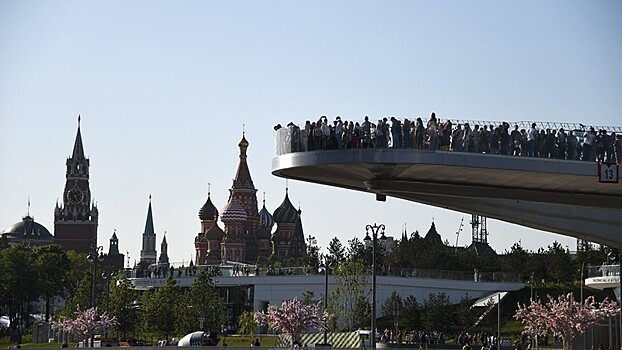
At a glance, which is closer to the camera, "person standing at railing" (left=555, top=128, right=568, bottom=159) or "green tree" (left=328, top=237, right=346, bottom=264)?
"person standing at railing" (left=555, top=128, right=568, bottom=159)

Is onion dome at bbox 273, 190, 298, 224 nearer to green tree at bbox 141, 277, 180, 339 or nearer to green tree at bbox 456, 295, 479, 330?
green tree at bbox 456, 295, 479, 330

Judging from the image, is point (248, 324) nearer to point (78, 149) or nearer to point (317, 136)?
point (317, 136)

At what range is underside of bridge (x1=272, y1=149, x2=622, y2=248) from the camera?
4578 centimetres

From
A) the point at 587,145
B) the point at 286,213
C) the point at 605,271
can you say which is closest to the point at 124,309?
the point at 605,271

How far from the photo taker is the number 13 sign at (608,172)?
46.1m

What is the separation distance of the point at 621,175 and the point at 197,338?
30113 mm

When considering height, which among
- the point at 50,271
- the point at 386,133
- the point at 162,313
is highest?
the point at 386,133

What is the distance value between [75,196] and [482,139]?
495 ft

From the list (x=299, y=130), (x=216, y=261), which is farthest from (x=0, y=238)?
(x=299, y=130)

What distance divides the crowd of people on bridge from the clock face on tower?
148225mm

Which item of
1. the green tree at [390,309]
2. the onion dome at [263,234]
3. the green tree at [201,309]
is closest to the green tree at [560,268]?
the green tree at [390,309]

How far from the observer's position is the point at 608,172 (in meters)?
46.1

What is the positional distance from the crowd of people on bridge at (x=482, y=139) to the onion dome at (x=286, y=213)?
128 meters

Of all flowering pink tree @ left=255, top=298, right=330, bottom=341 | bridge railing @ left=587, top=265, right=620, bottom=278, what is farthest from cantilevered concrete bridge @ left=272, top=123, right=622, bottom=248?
bridge railing @ left=587, top=265, right=620, bottom=278
